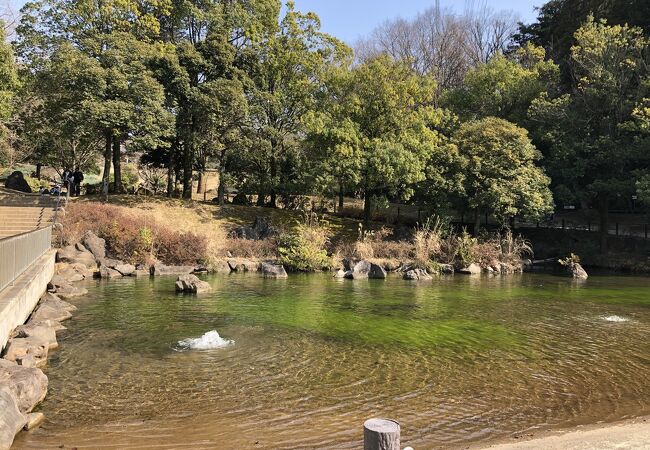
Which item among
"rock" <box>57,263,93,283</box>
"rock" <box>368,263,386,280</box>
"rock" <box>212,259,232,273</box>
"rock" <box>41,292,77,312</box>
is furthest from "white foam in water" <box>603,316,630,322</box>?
"rock" <box>57,263,93,283</box>

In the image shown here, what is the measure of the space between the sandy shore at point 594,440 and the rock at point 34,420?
222 inches

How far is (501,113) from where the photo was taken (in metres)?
36.3

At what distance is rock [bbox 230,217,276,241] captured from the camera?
29.6 meters

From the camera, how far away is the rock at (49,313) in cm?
1197

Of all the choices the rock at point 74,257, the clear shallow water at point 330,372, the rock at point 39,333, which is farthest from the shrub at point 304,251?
the rock at point 39,333

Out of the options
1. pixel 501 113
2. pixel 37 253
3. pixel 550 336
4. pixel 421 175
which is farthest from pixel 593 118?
pixel 37 253

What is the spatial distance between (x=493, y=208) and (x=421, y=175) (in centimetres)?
443

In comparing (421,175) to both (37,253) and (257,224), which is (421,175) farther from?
(37,253)

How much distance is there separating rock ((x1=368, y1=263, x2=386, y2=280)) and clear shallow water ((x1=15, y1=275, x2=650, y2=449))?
297 inches

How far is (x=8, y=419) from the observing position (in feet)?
19.5

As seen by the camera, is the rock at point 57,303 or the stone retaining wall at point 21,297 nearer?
the stone retaining wall at point 21,297

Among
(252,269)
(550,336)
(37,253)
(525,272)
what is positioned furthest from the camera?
(525,272)

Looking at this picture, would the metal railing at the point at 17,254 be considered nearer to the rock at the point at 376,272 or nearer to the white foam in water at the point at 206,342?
the white foam in water at the point at 206,342

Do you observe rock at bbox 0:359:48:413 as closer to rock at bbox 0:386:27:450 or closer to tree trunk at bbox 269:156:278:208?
rock at bbox 0:386:27:450
